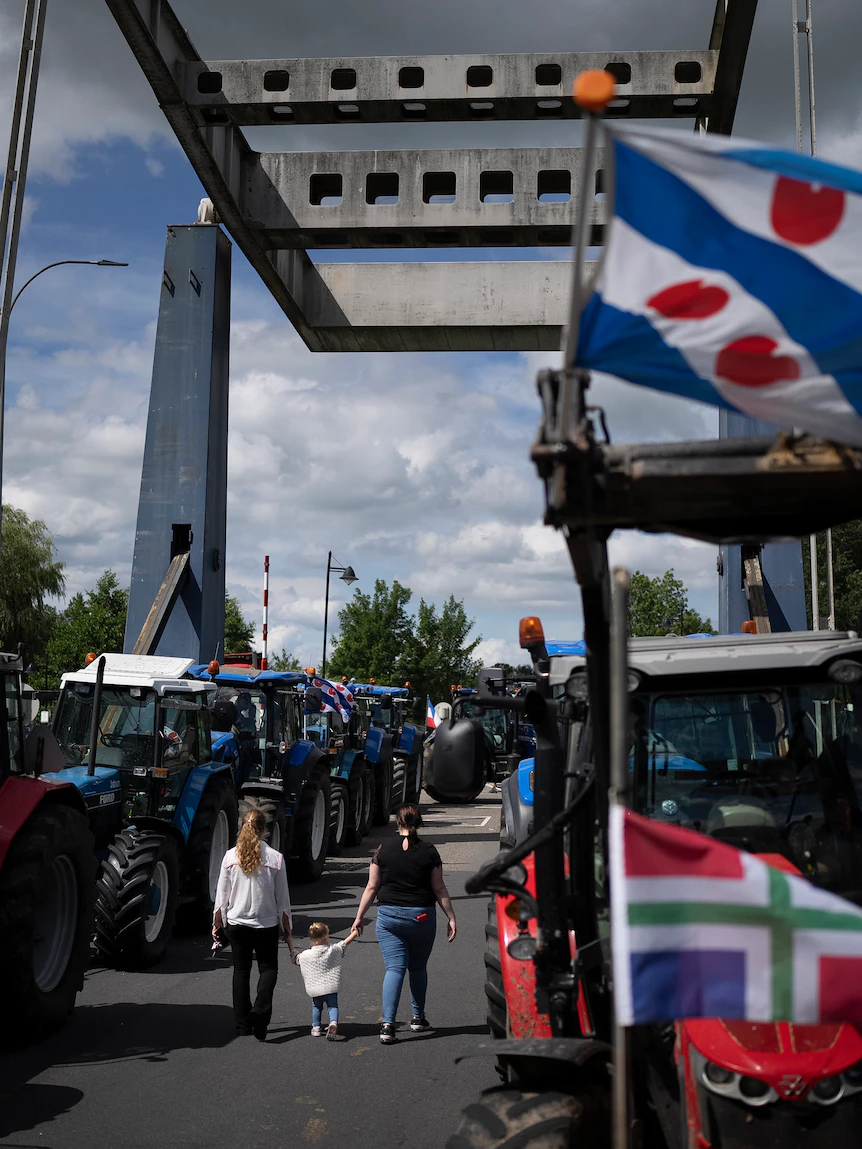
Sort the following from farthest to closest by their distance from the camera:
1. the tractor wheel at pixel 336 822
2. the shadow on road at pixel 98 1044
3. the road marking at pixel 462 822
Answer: the road marking at pixel 462 822 < the tractor wheel at pixel 336 822 < the shadow on road at pixel 98 1044

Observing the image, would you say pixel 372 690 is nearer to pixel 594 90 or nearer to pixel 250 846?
pixel 250 846

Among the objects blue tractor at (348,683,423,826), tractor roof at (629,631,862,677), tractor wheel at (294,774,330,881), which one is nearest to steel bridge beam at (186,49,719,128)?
tractor wheel at (294,774,330,881)

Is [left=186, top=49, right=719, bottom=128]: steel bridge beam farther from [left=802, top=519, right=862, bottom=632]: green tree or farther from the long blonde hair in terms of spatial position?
[left=802, top=519, right=862, bottom=632]: green tree

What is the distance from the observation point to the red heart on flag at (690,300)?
2957 millimetres

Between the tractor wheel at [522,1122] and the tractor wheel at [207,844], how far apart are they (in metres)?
7.97

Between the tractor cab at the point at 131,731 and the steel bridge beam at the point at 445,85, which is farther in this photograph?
the steel bridge beam at the point at 445,85

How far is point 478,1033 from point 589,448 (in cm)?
641

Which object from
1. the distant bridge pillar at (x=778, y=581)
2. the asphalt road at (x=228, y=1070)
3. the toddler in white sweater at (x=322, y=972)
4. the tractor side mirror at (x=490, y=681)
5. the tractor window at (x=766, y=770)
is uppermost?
the distant bridge pillar at (x=778, y=581)

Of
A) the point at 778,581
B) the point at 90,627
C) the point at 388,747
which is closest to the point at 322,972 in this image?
the point at 778,581

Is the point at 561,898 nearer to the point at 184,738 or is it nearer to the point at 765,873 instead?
the point at 765,873

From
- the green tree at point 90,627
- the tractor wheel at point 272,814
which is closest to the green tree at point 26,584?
the green tree at point 90,627

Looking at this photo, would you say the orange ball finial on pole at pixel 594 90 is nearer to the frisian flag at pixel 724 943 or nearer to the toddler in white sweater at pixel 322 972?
the frisian flag at pixel 724 943

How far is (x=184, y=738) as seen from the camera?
1177cm

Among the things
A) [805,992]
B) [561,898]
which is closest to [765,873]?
[805,992]
